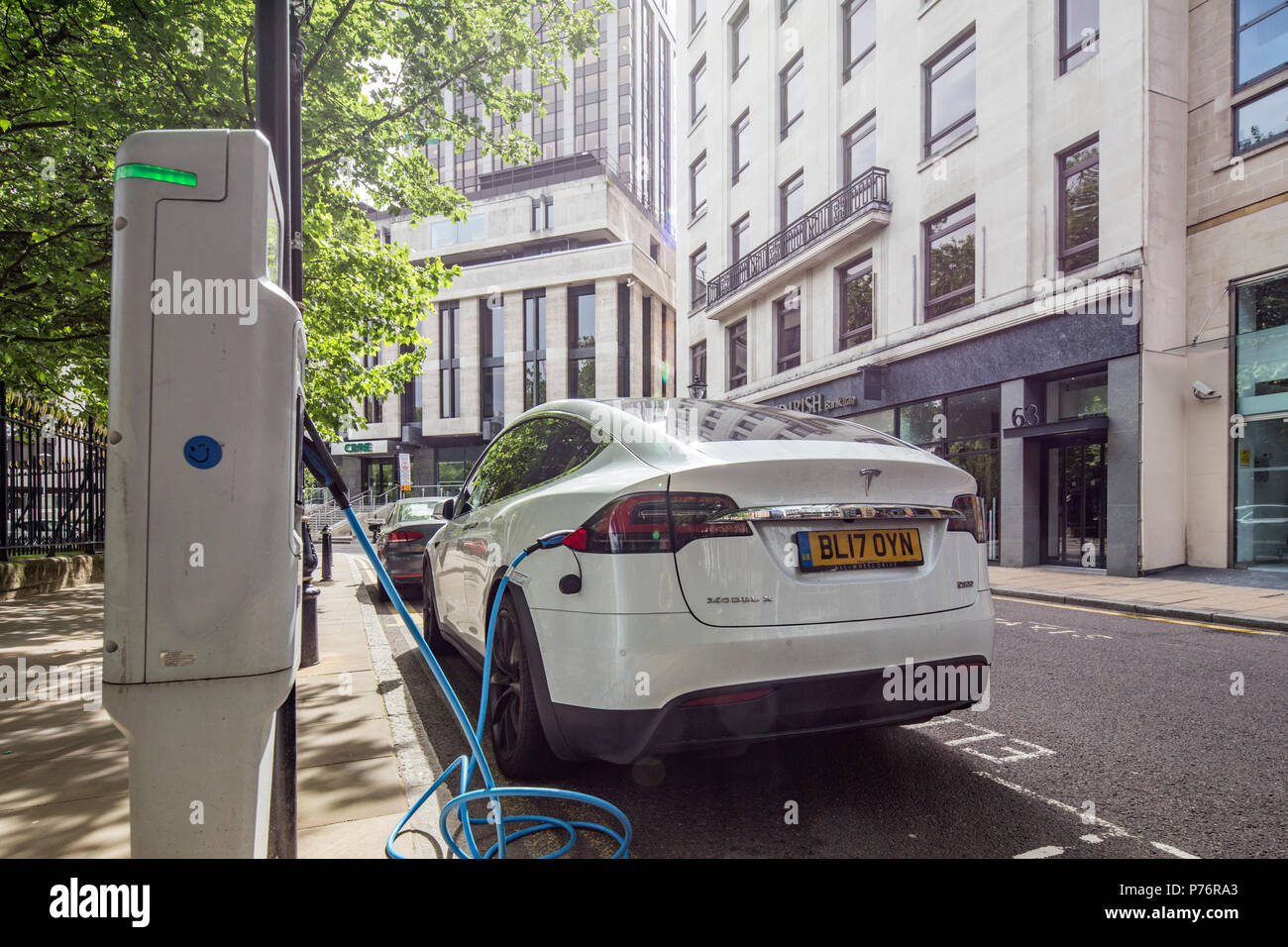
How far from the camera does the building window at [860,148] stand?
58.8 feet

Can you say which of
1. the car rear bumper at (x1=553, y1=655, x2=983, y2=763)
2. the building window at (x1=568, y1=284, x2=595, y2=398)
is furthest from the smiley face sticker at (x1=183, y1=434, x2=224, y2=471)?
the building window at (x1=568, y1=284, x2=595, y2=398)

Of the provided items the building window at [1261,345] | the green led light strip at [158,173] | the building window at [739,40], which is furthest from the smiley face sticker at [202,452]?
the building window at [739,40]

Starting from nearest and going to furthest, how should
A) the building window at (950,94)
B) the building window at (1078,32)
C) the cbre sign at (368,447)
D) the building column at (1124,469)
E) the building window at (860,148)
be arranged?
the building column at (1124,469), the building window at (1078,32), the building window at (950,94), the building window at (860,148), the cbre sign at (368,447)

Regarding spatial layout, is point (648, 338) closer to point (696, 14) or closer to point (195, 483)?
point (696, 14)

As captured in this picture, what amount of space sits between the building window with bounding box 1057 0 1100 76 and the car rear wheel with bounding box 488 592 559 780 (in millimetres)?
14647

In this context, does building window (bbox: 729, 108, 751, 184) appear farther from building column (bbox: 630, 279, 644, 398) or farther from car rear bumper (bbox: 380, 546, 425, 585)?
car rear bumper (bbox: 380, 546, 425, 585)

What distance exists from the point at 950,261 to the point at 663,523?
15.1 meters

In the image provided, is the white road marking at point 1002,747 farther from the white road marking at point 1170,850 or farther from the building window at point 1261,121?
the building window at point 1261,121

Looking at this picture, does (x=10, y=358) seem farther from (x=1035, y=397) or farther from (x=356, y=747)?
(x=1035, y=397)

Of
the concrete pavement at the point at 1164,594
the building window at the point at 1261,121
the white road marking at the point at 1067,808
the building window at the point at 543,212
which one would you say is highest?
the building window at the point at 543,212

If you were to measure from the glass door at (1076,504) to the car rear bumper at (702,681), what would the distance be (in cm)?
1205

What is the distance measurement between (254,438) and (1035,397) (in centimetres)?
1442

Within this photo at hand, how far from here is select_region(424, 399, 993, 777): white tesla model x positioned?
238 cm

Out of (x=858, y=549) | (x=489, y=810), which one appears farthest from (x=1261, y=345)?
(x=489, y=810)
